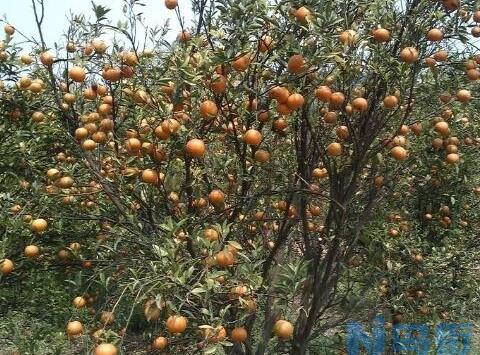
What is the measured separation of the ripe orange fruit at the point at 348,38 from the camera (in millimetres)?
2146

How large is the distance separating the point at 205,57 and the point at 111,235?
1322mm

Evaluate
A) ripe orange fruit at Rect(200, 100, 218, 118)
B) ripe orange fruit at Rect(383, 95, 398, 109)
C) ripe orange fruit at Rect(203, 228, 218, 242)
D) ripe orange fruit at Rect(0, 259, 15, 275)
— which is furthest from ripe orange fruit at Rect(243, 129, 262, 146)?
ripe orange fruit at Rect(0, 259, 15, 275)

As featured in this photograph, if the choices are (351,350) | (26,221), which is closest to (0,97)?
(26,221)

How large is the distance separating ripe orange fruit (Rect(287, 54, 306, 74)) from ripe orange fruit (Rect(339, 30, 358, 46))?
26cm

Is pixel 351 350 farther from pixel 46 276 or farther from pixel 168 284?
pixel 168 284

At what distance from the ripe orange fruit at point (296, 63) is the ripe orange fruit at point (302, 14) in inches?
6.5

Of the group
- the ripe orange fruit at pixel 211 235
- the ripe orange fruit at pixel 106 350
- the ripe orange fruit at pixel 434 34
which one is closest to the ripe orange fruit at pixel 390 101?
the ripe orange fruit at pixel 434 34

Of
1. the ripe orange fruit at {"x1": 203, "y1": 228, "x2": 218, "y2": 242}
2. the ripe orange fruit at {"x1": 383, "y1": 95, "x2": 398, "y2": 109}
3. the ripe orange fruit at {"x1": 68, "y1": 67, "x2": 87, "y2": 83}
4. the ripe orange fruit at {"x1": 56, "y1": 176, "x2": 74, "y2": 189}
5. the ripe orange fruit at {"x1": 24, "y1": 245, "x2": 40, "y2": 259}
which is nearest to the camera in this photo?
the ripe orange fruit at {"x1": 203, "y1": 228, "x2": 218, "y2": 242}

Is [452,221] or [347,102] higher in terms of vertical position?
[452,221]

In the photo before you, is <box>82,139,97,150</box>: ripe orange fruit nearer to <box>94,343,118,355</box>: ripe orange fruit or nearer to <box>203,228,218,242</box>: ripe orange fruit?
<box>203,228,218,242</box>: ripe orange fruit

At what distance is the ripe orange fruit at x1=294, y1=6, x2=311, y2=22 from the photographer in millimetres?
2031

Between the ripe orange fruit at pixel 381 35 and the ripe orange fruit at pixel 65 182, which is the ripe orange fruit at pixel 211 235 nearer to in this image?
the ripe orange fruit at pixel 65 182

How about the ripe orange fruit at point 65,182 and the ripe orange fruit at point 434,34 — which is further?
the ripe orange fruit at point 65,182

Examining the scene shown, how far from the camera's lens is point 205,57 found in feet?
6.82
